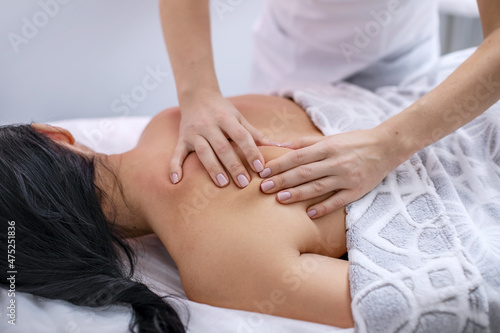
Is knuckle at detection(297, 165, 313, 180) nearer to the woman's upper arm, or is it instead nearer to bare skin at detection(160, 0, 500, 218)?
bare skin at detection(160, 0, 500, 218)

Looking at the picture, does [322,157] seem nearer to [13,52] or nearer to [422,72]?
[422,72]

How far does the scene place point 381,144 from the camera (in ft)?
3.08

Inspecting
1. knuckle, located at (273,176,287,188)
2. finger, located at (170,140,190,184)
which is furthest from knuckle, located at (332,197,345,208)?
finger, located at (170,140,190,184)

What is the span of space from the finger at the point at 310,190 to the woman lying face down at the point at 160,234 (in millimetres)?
19

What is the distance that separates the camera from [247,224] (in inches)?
34.5

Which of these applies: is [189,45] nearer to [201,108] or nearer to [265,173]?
[201,108]

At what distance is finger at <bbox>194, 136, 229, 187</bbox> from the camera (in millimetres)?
936

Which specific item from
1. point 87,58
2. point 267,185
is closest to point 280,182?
point 267,185

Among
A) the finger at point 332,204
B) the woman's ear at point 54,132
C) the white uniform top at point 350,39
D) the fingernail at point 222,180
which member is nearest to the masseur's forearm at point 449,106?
the finger at point 332,204

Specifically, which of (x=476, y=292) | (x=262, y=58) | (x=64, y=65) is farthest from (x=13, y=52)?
(x=476, y=292)

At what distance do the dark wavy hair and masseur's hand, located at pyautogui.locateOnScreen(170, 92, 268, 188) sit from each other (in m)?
0.21

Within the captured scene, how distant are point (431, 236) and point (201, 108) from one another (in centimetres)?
56

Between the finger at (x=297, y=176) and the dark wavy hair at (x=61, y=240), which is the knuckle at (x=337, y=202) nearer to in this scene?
the finger at (x=297, y=176)

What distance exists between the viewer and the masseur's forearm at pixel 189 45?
1.11 metres
